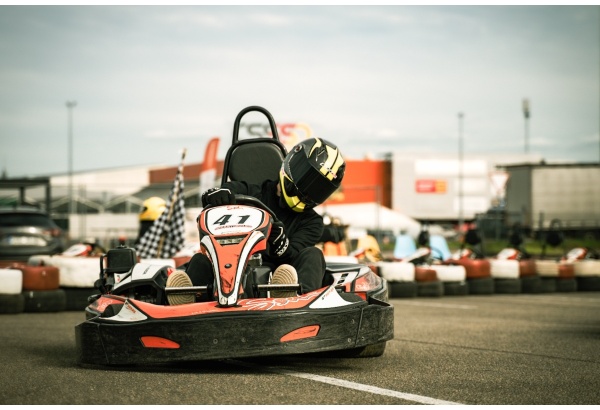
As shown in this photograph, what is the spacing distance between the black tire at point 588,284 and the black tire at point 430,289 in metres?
3.69

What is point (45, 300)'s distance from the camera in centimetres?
1020

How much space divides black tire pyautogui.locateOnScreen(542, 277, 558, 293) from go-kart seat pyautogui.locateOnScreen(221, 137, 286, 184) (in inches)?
377

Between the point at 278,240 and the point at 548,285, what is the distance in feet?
34.9

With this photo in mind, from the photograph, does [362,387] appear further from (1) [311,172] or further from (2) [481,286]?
(2) [481,286]

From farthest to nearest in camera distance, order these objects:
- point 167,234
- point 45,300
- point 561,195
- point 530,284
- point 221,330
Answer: point 561,195 → point 530,284 → point 167,234 → point 45,300 → point 221,330

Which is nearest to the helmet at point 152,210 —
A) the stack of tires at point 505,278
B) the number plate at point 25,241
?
the number plate at point 25,241

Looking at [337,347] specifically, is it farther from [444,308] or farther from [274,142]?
[444,308]

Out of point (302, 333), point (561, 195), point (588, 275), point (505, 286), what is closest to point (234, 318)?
point (302, 333)

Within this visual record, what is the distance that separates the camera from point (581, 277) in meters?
16.0

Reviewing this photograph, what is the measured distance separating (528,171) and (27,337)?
34.2m

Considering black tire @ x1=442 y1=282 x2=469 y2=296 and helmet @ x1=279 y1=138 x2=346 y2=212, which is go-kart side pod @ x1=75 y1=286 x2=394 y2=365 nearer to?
helmet @ x1=279 y1=138 x2=346 y2=212

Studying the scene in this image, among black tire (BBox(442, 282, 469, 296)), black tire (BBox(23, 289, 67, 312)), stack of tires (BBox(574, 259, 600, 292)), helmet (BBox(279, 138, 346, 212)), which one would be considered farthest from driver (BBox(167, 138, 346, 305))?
stack of tires (BBox(574, 259, 600, 292))

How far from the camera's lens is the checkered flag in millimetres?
12227

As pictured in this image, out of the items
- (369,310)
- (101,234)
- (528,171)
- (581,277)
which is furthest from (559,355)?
(528,171)
